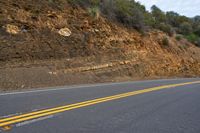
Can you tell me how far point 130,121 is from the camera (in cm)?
705

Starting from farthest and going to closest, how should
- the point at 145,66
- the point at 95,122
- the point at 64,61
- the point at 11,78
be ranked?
the point at 145,66, the point at 64,61, the point at 11,78, the point at 95,122

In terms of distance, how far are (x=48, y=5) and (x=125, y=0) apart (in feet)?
48.7

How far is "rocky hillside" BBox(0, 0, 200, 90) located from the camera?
18.1 metres

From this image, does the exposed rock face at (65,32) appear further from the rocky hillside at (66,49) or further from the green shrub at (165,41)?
the green shrub at (165,41)

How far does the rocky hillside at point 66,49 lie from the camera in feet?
59.4

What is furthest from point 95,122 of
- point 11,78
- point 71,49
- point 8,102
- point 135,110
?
point 71,49

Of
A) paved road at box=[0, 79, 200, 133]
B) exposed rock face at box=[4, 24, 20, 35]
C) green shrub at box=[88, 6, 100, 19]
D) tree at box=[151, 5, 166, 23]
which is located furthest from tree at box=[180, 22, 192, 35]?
paved road at box=[0, 79, 200, 133]

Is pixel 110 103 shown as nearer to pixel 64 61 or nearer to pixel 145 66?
pixel 64 61

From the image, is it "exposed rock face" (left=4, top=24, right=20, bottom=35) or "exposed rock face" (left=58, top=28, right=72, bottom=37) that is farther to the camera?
"exposed rock face" (left=58, top=28, right=72, bottom=37)

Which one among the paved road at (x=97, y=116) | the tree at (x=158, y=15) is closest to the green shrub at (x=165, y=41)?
the tree at (x=158, y=15)

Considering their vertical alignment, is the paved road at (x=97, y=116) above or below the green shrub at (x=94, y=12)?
below

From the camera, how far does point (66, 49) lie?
2153 centimetres

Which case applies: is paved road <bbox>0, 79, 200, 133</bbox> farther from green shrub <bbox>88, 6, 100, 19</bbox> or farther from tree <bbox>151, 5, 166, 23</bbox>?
tree <bbox>151, 5, 166, 23</bbox>

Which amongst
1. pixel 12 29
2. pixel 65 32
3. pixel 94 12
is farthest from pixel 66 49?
pixel 94 12
